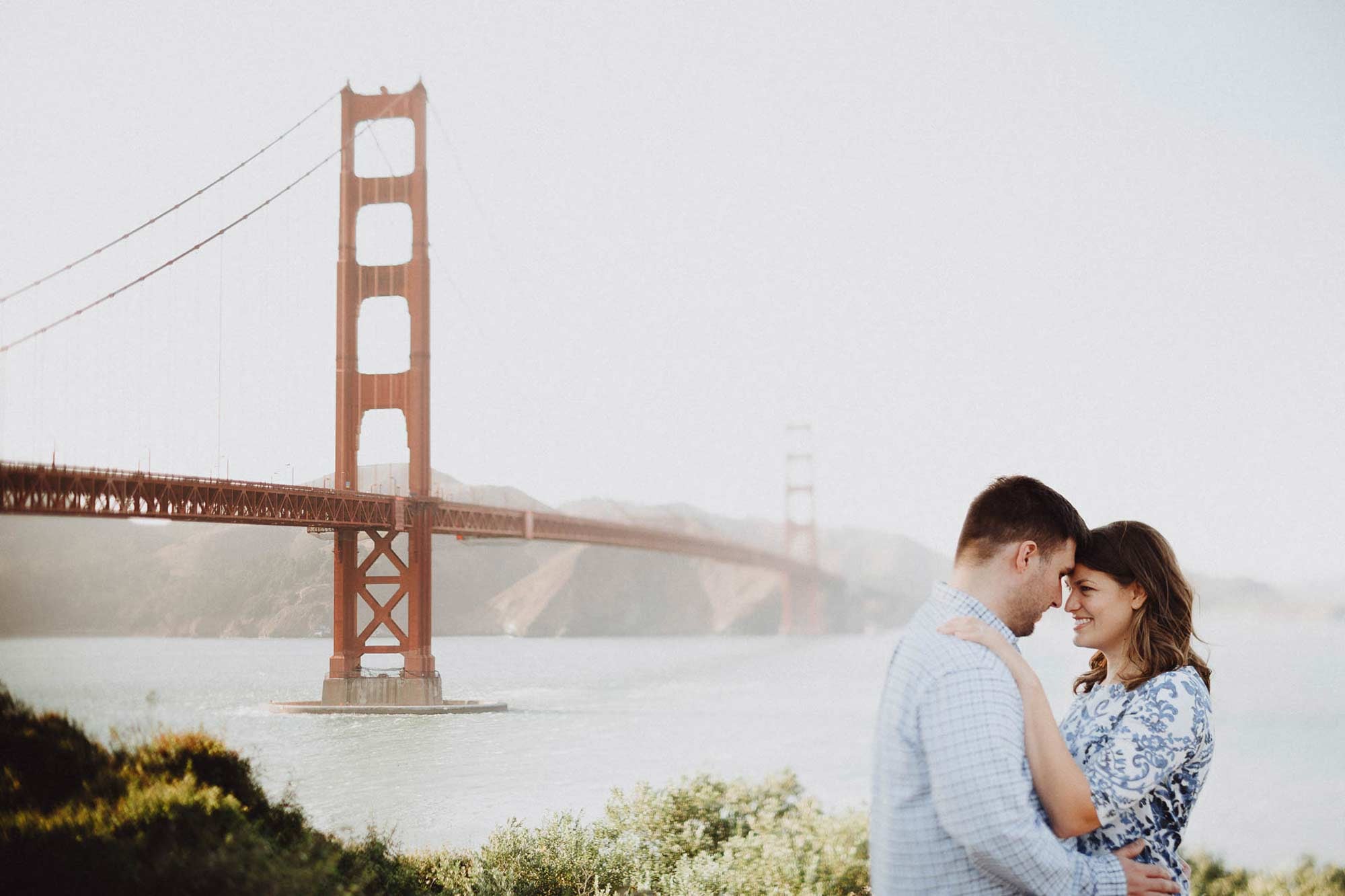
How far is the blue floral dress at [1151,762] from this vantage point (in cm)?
223

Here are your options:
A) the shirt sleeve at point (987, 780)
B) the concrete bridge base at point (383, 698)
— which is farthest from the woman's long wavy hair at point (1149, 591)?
the concrete bridge base at point (383, 698)

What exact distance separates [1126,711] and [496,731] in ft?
16.4

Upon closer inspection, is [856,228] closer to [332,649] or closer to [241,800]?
[332,649]

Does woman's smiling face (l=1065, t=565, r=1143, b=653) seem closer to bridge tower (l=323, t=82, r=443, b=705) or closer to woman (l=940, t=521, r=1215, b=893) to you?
woman (l=940, t=521, r=1215, b=893)

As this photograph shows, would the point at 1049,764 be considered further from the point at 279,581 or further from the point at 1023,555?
the point at 279,581

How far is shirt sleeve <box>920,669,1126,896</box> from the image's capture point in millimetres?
1808

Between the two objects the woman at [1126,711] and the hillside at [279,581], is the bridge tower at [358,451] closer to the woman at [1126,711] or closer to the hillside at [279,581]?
the hillside at [279,581]

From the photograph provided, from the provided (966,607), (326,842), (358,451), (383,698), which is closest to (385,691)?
(383,698)

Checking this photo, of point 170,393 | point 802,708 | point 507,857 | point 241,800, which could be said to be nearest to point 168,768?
point 241,800

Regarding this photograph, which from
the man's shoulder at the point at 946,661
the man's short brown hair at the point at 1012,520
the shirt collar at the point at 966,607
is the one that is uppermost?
the man's short brown hair at the point at 1012,520

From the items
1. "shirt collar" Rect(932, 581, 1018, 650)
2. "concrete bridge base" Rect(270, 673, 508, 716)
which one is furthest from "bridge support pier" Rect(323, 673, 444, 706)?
"shirt collar" Rect(932, 581, 1018, 650)

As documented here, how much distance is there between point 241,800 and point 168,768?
27cm

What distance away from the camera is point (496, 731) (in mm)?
6852

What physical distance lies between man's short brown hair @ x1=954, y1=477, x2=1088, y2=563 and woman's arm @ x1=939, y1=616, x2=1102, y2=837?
0.50 ft
